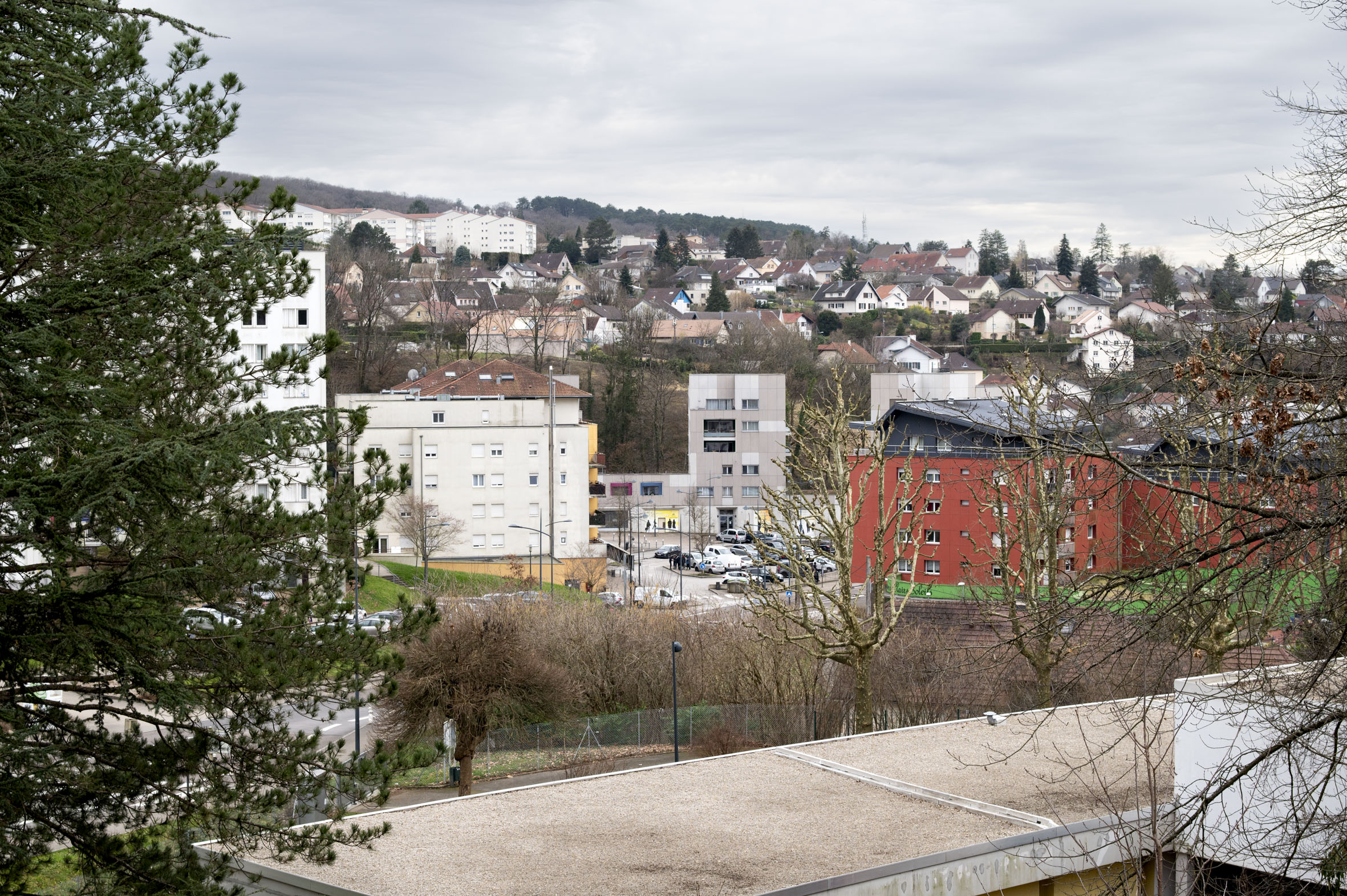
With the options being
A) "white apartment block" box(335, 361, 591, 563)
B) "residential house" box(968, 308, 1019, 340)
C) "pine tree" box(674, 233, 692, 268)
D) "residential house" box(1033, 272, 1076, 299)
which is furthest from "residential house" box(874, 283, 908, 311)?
"white apartment block" box(335, 361, 591, 563)

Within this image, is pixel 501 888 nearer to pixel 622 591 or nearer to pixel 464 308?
pixel 622 591

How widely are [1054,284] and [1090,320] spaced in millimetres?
28972

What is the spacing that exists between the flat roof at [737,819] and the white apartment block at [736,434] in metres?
51.4

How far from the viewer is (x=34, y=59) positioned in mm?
7363

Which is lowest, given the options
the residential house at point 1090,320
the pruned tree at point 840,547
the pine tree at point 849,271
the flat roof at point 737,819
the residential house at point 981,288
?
the flat roof at point 737,819

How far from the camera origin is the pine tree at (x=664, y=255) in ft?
507

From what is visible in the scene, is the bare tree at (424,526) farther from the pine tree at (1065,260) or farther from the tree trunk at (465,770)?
the pine tree at (1065,260)

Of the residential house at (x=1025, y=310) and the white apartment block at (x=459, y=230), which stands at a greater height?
the white apartment block at (x=459, y=230)

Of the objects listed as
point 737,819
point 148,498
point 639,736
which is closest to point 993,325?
point 639,736

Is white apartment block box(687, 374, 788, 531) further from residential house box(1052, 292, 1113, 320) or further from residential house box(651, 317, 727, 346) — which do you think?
residential house box(1052, 292, 1113, 320)

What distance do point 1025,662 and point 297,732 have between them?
1743 cm

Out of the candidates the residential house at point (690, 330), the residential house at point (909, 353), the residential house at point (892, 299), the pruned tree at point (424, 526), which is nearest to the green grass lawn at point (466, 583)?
the pruned tree at point (424, 526)

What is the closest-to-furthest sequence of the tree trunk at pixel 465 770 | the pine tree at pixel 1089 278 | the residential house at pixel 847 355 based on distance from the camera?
the tree trunk at pixel 465 770
the residential house at pixel 847 355
the pine tree at pixel 1089 278

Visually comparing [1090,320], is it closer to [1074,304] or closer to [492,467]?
[1074,304]
